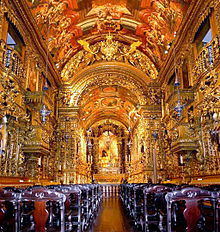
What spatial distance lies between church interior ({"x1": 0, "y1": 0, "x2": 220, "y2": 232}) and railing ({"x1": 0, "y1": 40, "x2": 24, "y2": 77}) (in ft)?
0.19

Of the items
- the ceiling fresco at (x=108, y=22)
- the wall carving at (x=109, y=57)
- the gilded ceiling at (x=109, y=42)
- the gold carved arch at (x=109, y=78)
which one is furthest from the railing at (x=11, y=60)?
the wall carving at (x=109, y=57)

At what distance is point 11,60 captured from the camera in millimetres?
8883

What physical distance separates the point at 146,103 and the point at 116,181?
13898 mm

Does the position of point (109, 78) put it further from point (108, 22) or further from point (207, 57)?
point (207, 57)

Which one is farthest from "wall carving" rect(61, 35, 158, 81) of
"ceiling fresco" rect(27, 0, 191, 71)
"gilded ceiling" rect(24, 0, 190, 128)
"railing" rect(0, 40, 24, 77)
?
"railing" rect(0, 40, 24, 77)

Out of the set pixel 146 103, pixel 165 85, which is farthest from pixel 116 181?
pixel 165 85

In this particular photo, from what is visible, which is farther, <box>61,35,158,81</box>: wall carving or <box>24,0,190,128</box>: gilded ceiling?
<box>61,35,158,81</box>: wall carving

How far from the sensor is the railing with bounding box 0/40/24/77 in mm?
8047

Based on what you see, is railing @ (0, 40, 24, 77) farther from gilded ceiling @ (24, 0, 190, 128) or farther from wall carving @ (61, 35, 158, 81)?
wall carving @ (61, 35, 158, 81)

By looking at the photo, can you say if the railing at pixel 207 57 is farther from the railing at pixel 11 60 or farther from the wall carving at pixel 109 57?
the wall carving at pixel 109 57

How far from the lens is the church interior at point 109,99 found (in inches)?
171

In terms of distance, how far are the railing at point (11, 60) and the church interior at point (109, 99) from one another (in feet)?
0.19

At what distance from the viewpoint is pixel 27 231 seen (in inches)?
144

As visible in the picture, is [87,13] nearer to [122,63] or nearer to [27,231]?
[122,63]
